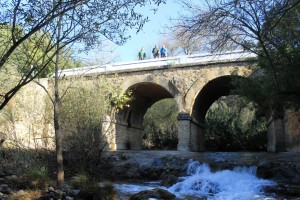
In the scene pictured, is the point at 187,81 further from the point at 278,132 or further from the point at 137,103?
the point at 137,103

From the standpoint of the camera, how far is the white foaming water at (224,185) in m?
10.9

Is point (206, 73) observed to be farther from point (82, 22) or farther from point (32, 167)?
point (82, 22)

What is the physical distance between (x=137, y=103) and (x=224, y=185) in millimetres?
12276

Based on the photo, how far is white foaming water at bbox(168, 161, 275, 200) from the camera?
429 inches

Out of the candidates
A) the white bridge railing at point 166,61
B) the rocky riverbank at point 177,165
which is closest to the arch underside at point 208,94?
the white bridge railing at point 166,61

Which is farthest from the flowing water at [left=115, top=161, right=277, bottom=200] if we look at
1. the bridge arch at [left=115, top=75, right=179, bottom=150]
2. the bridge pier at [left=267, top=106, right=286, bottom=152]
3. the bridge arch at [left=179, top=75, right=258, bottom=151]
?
the bridge arch at [left=115, top=75, right=179, bottom=150]

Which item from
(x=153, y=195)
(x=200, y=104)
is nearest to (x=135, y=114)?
(x=200, y=104)

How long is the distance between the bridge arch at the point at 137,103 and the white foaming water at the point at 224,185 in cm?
685

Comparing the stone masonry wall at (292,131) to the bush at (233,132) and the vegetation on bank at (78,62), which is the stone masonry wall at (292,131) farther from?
the bush at (233,132)

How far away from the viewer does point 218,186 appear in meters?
11.8

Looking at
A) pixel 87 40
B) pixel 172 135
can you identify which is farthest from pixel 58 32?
pixel 172 135

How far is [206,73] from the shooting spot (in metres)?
18.8

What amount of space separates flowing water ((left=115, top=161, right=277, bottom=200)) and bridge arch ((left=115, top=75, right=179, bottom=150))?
6835 mm

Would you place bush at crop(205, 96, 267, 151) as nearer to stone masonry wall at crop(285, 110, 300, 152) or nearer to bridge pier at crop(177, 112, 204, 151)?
stone masonry wall at crop(285, 110, 300, 152)
